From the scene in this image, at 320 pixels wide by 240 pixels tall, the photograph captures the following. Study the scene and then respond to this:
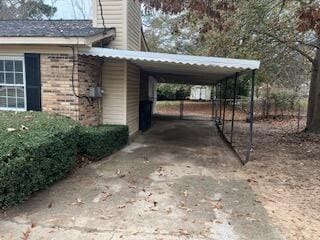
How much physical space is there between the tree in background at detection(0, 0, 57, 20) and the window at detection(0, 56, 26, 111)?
77.8 ft

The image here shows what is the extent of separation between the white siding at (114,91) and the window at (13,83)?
2.26 meters

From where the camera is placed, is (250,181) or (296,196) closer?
(296,196)

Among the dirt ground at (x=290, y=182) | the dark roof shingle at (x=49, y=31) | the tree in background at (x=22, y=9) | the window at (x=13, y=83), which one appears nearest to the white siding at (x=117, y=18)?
the dark roof shingle at (x=49, y=31)

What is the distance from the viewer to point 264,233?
447 centimetres

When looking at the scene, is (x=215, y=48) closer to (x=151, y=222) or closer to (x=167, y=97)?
(x=151, y=222)

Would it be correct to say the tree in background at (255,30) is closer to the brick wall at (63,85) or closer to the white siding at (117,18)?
the white siding at (117,18)

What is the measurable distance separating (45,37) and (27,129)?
9.09 ft

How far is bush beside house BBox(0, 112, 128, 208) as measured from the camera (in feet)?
15.3

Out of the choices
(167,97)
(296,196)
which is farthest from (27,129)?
(167,97)

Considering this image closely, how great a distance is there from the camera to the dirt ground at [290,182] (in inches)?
190

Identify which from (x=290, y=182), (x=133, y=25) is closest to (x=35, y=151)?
(x=290, y=182)

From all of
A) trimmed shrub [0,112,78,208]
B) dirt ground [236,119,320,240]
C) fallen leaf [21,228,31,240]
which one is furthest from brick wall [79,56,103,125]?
fallen leaf [21,228,31,240]

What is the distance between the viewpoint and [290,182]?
6836 millimetres

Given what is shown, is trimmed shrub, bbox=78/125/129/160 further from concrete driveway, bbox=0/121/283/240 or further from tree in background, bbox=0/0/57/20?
tree in background, bbox=0/0/57/20
